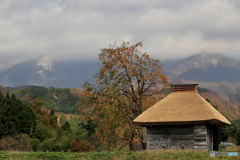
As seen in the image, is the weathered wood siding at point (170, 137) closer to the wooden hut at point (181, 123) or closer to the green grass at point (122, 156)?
the wooden hut at point (181, 123)

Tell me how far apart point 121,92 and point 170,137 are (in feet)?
22.1

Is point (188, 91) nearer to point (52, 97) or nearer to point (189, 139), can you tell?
point (189, 139)

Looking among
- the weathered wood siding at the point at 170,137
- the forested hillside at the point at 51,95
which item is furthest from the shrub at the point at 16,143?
the forested hillside at the point at 51,95

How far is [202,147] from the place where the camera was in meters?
24.1

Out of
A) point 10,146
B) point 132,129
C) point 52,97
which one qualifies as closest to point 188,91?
point 132,129

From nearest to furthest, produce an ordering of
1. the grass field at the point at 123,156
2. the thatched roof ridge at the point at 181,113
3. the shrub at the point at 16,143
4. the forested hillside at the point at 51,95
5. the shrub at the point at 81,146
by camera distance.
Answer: the grass field at the point at 123,156 → the thatched roof ridge at the point at 181,113 → the shrub at the point at 16,143 → the shrub at the point at 81,146 → the forested hillside at the point at 51,95

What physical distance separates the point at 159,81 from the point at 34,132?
906 inches

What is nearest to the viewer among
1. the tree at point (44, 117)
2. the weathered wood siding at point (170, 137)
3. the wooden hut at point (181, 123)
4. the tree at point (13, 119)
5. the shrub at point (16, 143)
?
the wooden hut at point (181, 123)

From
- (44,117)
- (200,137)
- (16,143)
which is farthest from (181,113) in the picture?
(44,117)

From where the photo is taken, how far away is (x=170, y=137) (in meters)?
25.2

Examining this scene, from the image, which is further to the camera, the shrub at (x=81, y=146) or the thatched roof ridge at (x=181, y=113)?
the shrub at (x=81, y=146)

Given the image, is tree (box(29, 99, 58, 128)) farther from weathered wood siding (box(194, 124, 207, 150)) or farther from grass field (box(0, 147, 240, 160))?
weathered wood siding (box(194, 124, 207, 150))

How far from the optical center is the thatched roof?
23914mm

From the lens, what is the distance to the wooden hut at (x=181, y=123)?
79.1 ft
